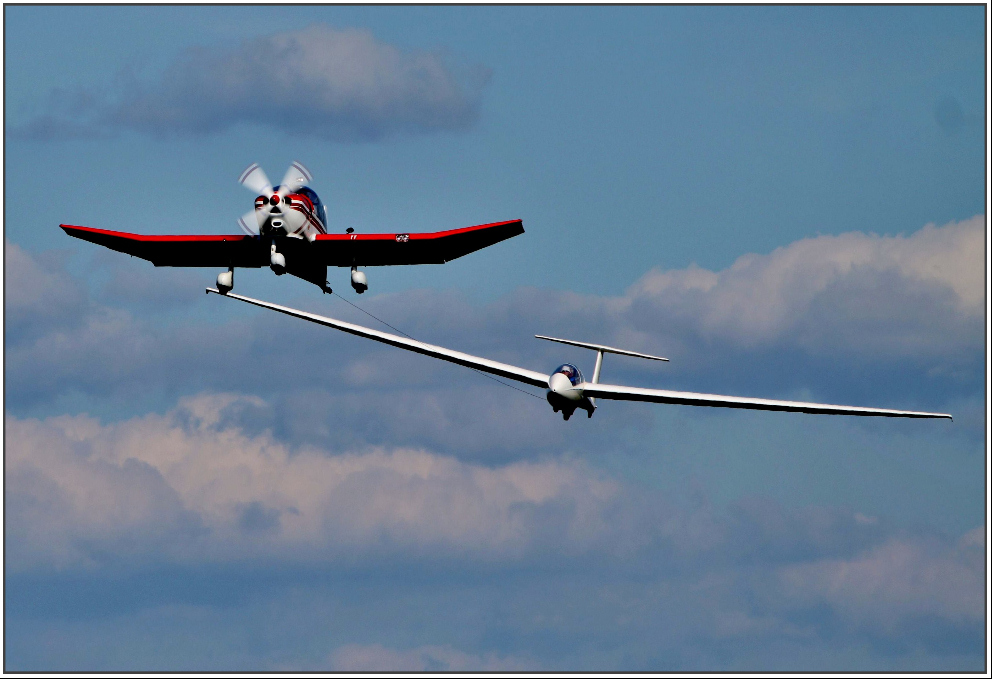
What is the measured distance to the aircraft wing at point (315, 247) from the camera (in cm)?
8875

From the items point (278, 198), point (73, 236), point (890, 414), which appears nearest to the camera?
point (890, 414)

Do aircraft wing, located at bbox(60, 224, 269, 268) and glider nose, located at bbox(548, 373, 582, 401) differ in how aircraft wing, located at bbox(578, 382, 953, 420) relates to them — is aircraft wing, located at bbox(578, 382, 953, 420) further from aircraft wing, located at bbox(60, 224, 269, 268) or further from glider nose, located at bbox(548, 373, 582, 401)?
aircraft wing, located at bbox(60, 224, 269, 268)

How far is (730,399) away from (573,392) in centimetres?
663

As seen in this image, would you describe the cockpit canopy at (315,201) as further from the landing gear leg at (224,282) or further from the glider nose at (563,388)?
the glider nose at (563,388)

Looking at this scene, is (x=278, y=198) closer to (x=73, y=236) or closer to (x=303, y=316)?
(x=303, y=316)

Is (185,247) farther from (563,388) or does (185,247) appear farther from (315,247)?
(563,388)

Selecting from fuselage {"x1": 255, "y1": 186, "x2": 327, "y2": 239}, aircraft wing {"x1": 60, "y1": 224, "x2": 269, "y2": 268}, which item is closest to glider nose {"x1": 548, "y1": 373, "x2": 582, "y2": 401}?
fuselage {"x1": 255, "y1": 186, "x2": 327, "y2": 239}

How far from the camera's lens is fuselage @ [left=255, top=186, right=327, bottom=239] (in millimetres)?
86688

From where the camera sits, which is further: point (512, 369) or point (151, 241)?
point (151, 241)

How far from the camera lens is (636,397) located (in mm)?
84438

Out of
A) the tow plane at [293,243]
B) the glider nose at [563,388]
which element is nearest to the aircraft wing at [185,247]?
the tow plane at [293,243]

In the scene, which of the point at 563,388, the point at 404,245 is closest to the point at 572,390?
the point at 563,388

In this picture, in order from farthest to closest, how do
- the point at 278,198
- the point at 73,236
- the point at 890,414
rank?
the point at 73,236 → the point at 278,198 → the point at 890,414

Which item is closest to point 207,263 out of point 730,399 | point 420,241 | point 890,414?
point 420,241
